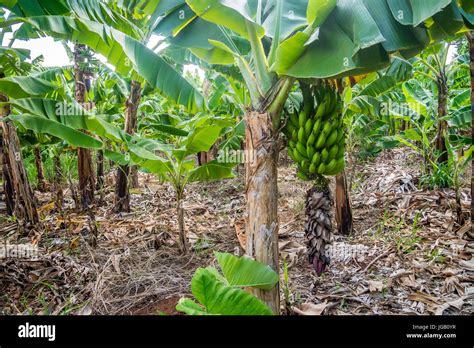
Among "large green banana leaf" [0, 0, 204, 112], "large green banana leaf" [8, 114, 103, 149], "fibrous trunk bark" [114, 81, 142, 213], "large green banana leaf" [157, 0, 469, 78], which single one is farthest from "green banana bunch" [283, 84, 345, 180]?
"fibrous trunk bark" [114, 81, 142, 213]

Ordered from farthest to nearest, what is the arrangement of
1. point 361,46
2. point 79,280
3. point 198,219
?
1. point 198,219
2. point 79,280
3. point 361,46

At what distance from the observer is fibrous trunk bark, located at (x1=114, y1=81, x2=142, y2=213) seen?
197 cm

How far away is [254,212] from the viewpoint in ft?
2.54

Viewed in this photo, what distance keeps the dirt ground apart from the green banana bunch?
0.40 meters

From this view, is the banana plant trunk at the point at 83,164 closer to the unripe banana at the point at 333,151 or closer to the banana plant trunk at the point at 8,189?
the banana plant trunk at the point at 8,189

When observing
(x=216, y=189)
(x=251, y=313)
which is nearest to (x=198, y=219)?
(x=216, y=189)

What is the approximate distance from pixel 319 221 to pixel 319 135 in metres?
0.28

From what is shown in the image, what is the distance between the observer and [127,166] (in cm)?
210

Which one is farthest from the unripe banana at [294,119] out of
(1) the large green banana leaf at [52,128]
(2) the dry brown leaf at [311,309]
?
(1) the large green banana leaf at [52,128]

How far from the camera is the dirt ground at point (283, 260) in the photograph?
1.04 m

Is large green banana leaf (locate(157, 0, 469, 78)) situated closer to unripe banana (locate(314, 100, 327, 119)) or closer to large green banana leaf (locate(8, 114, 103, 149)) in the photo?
unripe banana (locate(314, 100, 327, 119))

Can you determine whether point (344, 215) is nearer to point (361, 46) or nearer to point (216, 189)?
point (361, 46)

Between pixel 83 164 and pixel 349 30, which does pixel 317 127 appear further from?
pixel 83 164
